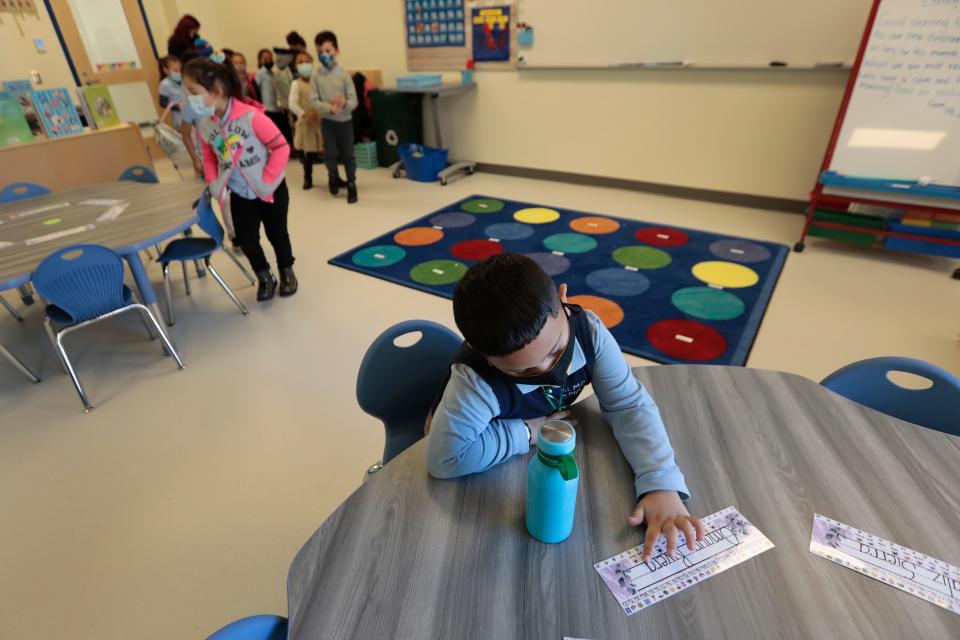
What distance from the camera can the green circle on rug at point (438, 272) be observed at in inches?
123

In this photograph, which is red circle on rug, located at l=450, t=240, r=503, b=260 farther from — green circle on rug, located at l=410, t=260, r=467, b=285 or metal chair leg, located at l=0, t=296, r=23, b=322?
metal chair leg, located at l=0, t=296, r=23, b=322

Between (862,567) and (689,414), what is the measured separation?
0.35 m

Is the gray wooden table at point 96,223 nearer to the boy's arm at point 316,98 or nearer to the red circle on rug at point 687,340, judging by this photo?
the boy's arm at point 316,98

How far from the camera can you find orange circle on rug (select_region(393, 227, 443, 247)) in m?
3.68

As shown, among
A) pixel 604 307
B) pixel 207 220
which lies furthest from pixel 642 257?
pixel 207 220

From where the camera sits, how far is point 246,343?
2.63 metres

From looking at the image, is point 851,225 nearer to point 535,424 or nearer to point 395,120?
point 535,424

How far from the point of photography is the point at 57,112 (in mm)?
3727

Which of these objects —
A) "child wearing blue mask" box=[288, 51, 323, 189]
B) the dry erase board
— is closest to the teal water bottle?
the dry erase board

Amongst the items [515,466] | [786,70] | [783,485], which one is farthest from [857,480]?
[786,70]

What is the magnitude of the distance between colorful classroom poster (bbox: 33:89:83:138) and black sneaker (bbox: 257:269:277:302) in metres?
2.28

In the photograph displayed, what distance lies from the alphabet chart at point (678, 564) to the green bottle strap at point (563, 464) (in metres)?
0.16

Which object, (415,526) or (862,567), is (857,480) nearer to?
(862,567)

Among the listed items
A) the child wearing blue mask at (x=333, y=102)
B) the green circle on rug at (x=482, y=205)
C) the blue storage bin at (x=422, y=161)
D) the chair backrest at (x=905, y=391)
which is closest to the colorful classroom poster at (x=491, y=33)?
the blue storage bin at (x=422, y=161)
